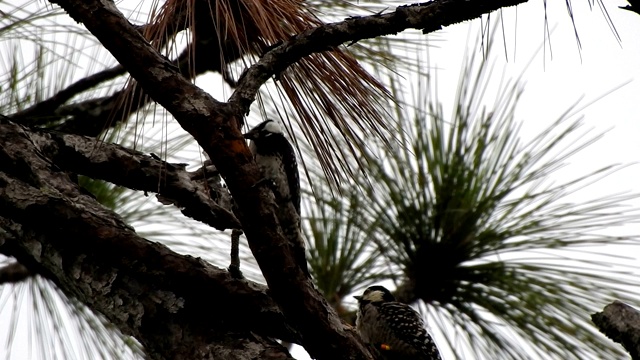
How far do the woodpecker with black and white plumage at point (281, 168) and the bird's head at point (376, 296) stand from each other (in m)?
0.32

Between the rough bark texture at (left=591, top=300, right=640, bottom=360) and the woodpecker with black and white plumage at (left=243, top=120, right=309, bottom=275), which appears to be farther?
the woodpecker with black and white plumage at (left=243, top=120, right=309, bottom=275)

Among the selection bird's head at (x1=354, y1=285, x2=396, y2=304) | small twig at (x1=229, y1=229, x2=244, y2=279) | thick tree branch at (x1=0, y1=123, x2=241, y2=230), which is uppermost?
thick tree branch at (x1=0, y1=123, x2=241, y2=230)

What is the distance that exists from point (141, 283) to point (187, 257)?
0.34 feet

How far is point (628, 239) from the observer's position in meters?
2.52

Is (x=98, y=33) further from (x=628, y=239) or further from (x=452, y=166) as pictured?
(x=628, y=239)

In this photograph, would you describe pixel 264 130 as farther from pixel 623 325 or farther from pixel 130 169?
pixel 623 325

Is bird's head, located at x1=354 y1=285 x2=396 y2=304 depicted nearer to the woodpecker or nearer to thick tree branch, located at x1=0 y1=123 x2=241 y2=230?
the woodpecker

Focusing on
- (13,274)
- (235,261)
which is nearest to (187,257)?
(235,261)

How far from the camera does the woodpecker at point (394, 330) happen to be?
2166 mm

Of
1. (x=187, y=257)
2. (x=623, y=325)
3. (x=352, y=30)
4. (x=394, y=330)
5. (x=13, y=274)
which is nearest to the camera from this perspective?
(x=623, y=325)

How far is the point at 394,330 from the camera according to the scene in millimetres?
2186

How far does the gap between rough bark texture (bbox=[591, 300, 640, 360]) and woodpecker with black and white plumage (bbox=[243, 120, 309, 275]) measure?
3.65ft

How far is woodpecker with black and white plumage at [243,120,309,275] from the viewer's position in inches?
82.8

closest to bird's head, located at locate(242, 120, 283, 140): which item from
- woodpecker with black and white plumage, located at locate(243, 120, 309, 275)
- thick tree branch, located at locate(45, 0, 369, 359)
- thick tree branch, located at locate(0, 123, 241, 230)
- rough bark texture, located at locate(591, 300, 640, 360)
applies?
woodpecker with black and white plumage, located at locate(243, 120, 309, 275)
